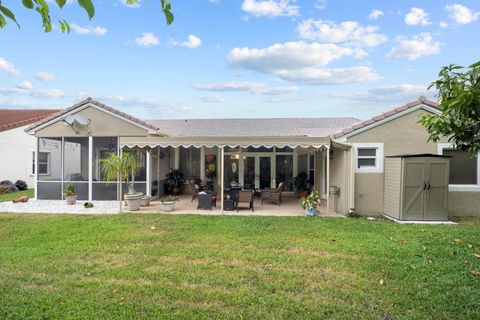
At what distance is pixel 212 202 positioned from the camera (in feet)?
43.5

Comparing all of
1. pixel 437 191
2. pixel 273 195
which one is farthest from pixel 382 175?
pixel 273 195

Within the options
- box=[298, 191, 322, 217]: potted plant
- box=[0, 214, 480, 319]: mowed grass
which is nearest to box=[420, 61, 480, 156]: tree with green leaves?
box=[0, 214, 480, 319]: mowed grass

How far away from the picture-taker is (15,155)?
21.3m

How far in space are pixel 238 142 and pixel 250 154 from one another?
707 centimetres

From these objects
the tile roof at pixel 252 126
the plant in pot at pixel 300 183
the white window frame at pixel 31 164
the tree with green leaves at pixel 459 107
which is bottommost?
the plant in pot at pixel 300 183

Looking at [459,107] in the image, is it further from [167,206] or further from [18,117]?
[18,117]

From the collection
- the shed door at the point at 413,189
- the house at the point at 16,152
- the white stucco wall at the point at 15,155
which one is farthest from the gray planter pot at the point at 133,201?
the white stucco wall at the point at 15,155

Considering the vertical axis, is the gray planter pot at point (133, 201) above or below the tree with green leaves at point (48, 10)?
below

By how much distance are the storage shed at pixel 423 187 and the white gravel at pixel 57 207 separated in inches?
439

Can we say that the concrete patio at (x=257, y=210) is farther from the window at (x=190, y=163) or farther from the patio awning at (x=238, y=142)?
the window at (x=190, y=163)

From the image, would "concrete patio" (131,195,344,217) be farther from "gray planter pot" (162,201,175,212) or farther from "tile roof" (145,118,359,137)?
"tile roof" (145,118,359,137)

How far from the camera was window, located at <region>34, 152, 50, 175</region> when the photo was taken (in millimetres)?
16178

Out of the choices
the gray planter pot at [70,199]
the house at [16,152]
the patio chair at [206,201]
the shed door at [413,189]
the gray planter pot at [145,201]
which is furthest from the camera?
the house at [16,152]

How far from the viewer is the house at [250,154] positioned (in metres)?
12.2
